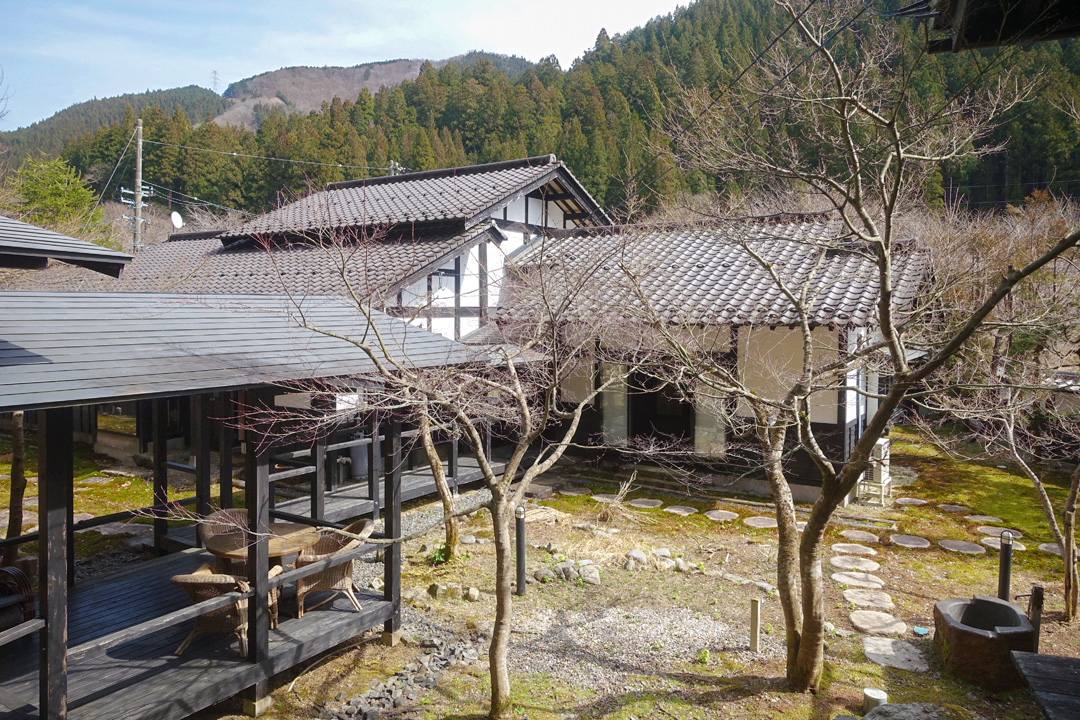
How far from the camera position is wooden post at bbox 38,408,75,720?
3885 millimetres

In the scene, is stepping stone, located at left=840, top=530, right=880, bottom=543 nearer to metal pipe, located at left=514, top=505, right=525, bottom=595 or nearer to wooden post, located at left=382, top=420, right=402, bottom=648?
metal pipe, located at left=514, top=505, right=525, bottom=595

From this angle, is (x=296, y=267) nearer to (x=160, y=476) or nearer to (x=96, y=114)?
(x=160, y=476)

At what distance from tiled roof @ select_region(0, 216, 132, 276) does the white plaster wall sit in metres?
8.95

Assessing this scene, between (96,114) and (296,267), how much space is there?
64.7 m

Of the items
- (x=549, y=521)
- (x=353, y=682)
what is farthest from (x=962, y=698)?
(x=549, y=521)

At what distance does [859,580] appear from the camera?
7789mm

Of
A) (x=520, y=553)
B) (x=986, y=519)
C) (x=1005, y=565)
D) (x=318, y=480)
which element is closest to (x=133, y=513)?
(x=318, y=480)

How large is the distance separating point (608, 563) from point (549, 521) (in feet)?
6.23

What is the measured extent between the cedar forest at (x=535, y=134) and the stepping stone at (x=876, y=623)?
11195mm

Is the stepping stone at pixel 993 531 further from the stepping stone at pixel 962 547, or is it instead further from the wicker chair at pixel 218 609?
the wicker chair at pixel 218 609

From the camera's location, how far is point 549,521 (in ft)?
33.0

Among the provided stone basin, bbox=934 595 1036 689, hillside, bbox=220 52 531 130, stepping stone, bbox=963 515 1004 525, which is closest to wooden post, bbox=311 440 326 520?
stone basin, bbox=934 595 1036 689

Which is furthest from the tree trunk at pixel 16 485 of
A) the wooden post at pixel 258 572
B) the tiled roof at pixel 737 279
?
the tiled roof at pixel 737 279

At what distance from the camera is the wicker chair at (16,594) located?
17.4 feet
